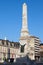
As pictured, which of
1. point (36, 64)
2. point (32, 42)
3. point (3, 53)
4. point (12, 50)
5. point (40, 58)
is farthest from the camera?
point (12, 50)

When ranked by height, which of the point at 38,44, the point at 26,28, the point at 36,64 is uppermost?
the point at 26,28

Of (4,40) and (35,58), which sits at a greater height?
(4,40)

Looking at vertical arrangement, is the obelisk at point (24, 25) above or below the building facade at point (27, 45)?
above

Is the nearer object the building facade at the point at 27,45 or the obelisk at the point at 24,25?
the building facade at the point at 27,45

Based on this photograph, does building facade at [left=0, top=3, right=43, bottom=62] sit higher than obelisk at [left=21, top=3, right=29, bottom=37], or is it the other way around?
obelisk at [left=21, top=3, right=29, bottom=37]

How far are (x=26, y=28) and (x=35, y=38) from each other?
3116mm

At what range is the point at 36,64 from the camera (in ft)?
127

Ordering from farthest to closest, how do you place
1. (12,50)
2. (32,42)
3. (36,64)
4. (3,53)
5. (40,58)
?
(12,50)
(3,53)
(40,58)
(32,42)
(36,64)

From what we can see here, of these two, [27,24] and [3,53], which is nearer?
[27,24]

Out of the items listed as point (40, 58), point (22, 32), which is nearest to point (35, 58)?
point (40, 58)

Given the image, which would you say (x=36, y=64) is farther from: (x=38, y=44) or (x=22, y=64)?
(x=38, y=44)

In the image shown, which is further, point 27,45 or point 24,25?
point 24,25

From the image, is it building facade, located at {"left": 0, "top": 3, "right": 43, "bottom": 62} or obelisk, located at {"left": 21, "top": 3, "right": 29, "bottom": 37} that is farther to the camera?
obelisk, located at {"left": 21, "top": 3, "right": 29, "bottom": 37}

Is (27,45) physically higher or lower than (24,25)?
lower
